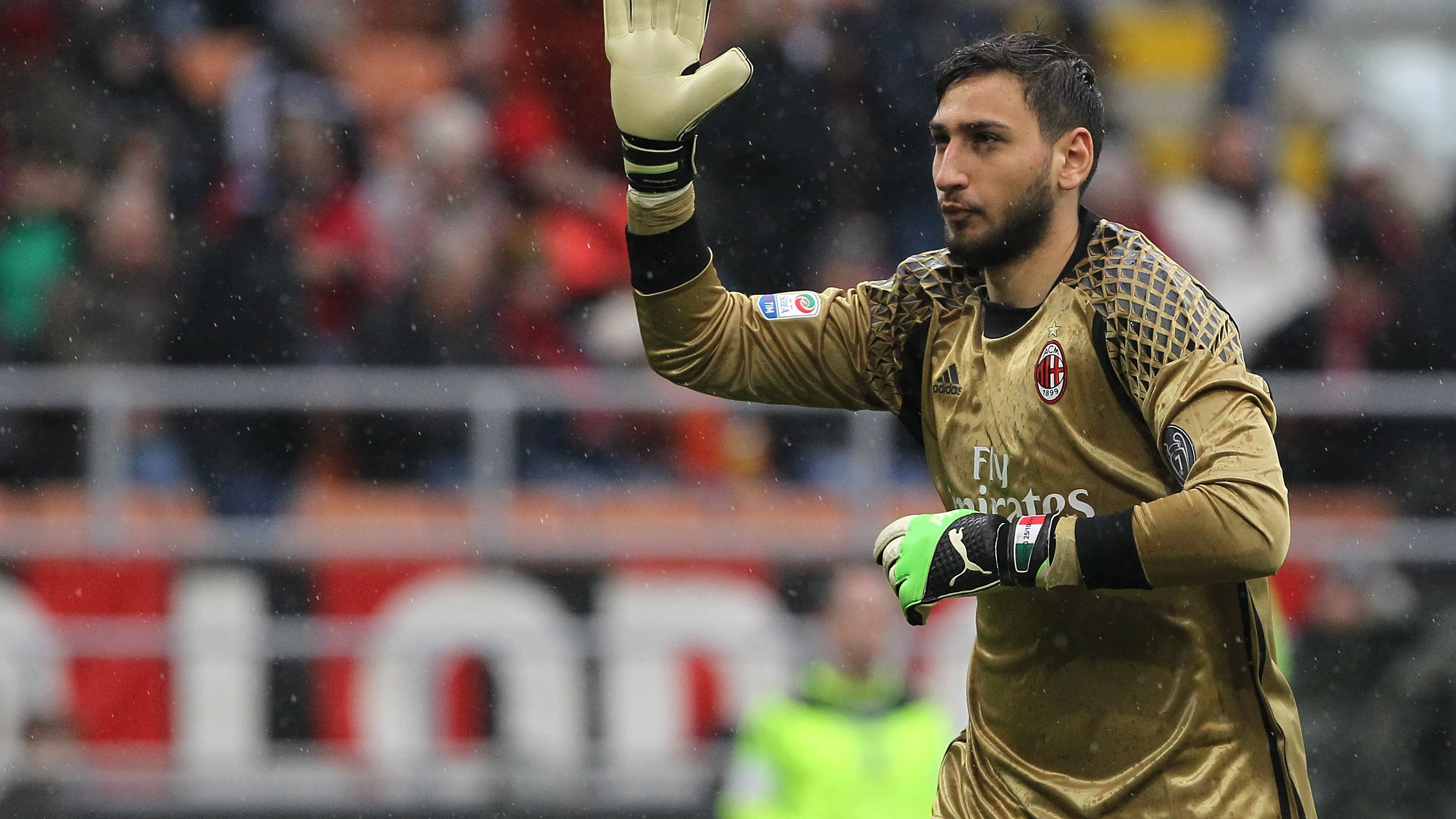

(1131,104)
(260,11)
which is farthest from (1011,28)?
(260,11)

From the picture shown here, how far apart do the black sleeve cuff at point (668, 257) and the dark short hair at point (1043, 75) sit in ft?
1.92

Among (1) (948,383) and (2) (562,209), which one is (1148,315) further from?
(2) (562,209)

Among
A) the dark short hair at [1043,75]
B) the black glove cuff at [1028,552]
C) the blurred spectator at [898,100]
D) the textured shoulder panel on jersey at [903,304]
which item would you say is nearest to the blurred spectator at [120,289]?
the blurred spectator at [898,100]

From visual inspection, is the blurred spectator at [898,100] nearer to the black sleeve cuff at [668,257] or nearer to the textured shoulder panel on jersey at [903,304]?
the textured shoulder panel on jersey at [903,304]

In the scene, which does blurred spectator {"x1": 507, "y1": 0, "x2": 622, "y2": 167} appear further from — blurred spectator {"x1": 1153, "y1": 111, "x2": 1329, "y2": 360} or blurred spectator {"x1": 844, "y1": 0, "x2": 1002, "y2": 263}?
blurred spectator {"x1": 1153, "y1": 111, "x2": 1329, "y2": 360}

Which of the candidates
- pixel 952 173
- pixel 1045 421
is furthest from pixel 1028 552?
pixel 952 173

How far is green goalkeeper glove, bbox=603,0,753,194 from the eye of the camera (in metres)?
3.91

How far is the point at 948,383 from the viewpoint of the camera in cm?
391

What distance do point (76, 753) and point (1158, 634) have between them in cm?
549

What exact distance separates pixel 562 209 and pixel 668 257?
19.0 feet

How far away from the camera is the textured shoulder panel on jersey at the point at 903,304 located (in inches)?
158

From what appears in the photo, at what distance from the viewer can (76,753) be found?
25.9 ft

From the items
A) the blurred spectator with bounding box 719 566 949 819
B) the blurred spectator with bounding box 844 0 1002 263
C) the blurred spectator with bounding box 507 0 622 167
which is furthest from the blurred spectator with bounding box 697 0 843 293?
the blurred spectator with bounding box 719 566 949 819

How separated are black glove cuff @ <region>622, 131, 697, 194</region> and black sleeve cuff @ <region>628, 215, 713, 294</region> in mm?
93
